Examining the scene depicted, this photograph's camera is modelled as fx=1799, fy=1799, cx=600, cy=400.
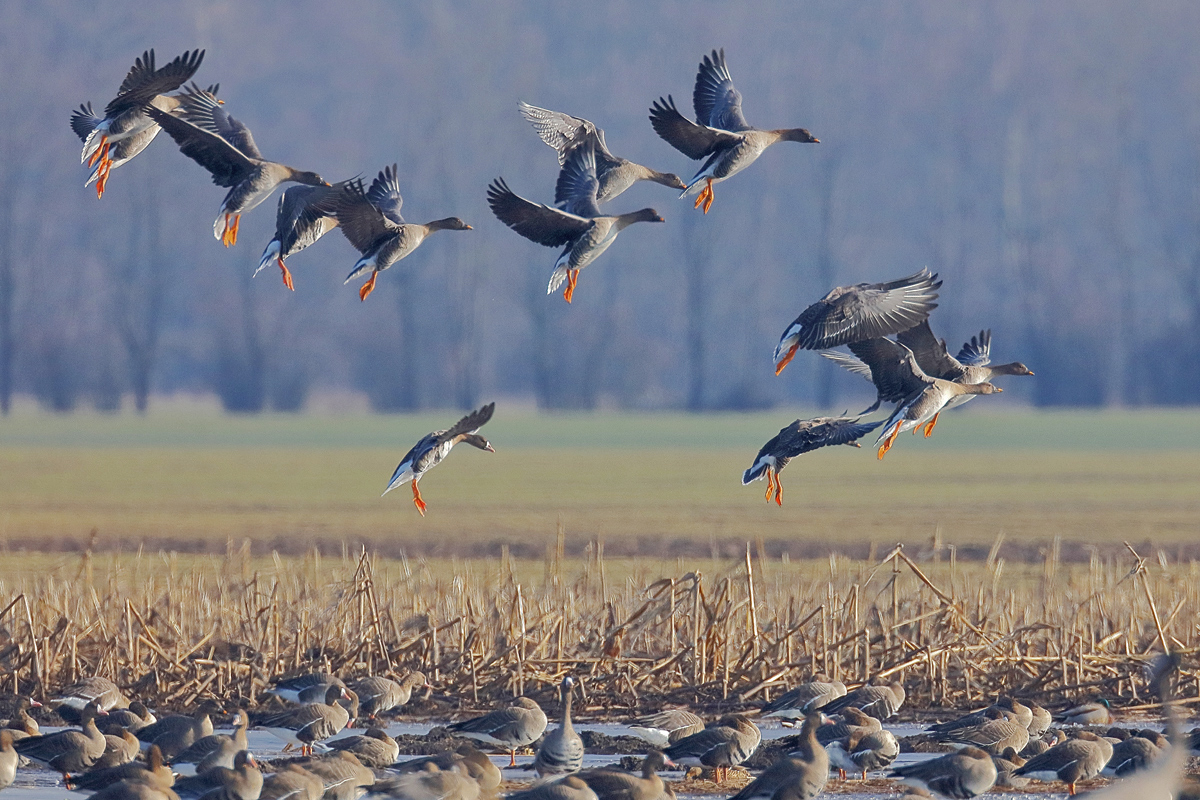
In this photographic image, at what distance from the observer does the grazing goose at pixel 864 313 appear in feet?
30.8

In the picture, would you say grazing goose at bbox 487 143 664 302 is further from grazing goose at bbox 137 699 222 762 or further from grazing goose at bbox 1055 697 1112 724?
grazing goose at bbox 1055 697 1112 724

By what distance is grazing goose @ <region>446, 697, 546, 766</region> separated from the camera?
11.2m

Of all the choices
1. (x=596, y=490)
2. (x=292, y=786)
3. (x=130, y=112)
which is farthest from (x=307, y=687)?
(x=596, y=490)

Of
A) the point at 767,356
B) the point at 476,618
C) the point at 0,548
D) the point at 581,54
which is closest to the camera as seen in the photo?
the point at 476,618

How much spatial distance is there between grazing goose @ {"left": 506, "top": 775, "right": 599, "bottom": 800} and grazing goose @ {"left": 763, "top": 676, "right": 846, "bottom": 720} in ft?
10.1

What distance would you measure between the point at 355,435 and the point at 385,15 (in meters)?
118

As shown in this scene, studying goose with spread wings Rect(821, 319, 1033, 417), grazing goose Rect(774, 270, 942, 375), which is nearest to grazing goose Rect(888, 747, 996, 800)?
goose with spread wings Rect(821, 319, 1033, 417)

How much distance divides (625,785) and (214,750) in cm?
260

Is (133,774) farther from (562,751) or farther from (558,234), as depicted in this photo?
(558,234)

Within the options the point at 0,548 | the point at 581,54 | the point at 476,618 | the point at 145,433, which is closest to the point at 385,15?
the point at 581,54

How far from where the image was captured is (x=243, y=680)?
43.1ft

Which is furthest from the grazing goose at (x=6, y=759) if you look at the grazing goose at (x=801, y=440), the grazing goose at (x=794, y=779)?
the grazing goose at (x=801, y=440)

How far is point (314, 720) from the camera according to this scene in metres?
11.4

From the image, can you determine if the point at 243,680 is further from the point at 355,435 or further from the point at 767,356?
the point at 767,356
